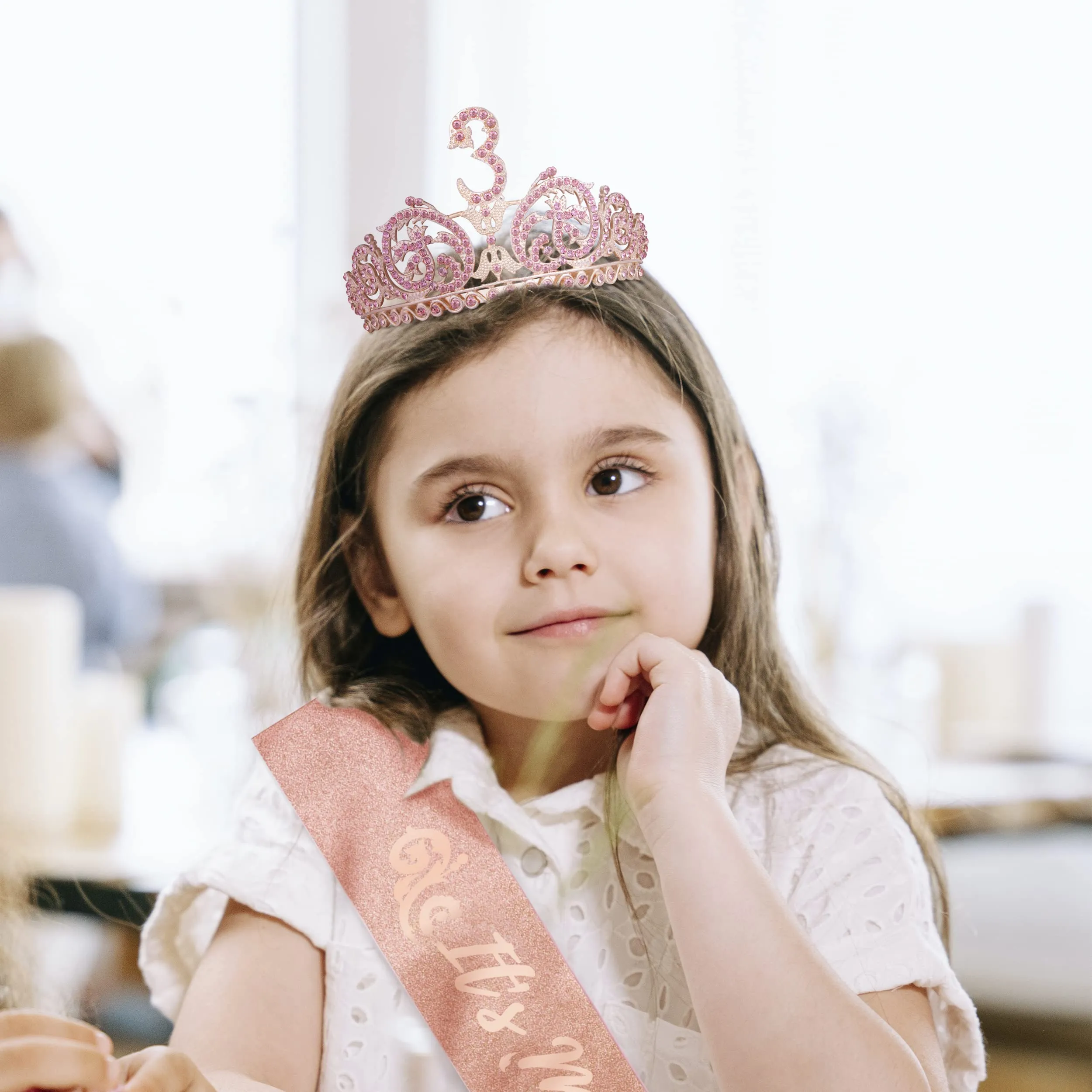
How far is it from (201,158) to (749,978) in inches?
26.3

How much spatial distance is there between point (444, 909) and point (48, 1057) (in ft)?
0.52

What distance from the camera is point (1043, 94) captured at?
58cm

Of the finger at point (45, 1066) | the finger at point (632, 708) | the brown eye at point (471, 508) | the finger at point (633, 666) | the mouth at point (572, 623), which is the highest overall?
the brown eye at point (471, 508)

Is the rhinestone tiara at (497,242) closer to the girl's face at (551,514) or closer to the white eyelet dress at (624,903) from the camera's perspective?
the girl's face at (551,514)

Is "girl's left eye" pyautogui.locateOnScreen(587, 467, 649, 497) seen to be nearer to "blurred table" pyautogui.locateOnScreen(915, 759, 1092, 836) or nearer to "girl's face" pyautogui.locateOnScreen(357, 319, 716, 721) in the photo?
"girl's face" pyautogui.locateOnScreen(357, 319, 716, 721)

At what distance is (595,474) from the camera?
0.47 meters

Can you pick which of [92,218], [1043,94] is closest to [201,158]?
[92,218]

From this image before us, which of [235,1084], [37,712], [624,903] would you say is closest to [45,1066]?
[235,1084]

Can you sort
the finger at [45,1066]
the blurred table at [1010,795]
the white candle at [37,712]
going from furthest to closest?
the white candle at [37,712], the blurred table at [1010,795], the finger at [45,1066]

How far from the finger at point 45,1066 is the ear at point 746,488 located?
1.11 ft

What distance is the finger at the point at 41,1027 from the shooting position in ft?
1.31

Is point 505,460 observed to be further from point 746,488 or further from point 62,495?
point 62,495

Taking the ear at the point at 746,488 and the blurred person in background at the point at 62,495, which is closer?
the ear at the point at 746,488

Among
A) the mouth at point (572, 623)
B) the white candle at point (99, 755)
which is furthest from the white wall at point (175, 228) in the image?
the mouth at point (572, 623)
